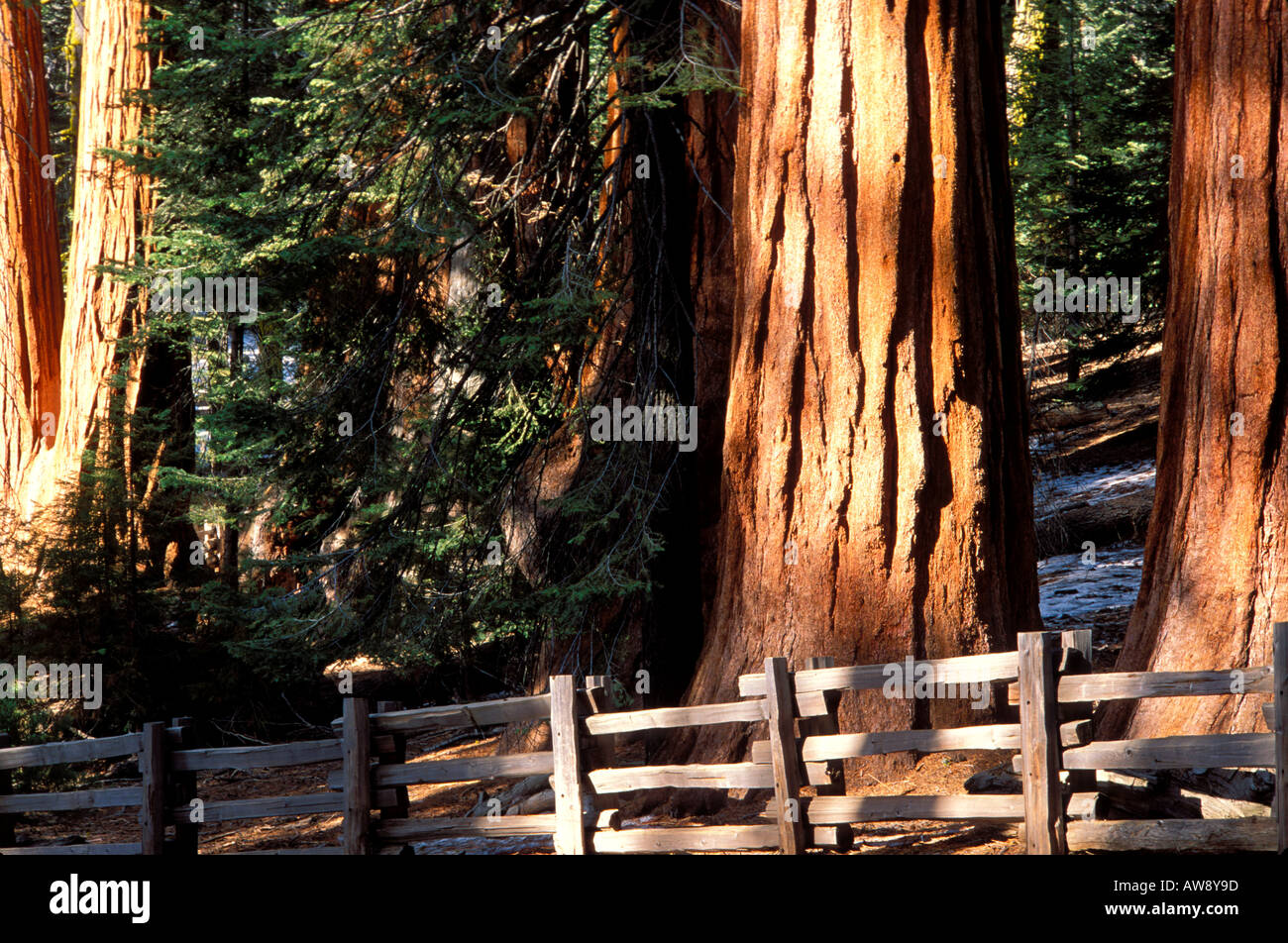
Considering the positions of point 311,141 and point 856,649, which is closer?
point 856,649

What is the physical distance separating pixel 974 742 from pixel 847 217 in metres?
3.62

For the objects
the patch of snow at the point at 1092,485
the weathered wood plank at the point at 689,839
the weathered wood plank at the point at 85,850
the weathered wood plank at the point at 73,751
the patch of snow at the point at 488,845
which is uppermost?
the patch of snow at the point at 1092,485

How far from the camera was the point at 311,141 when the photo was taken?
10.7m

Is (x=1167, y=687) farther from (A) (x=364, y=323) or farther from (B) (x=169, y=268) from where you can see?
(B) (x=169, y=268)

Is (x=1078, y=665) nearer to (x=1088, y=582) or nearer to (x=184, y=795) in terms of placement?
(x=184, y=795)

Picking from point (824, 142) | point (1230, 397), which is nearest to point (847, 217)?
point (824, 142)

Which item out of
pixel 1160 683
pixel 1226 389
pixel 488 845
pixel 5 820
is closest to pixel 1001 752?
pixel 1160 683

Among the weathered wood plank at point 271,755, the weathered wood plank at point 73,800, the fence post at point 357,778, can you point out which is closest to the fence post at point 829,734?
the fence post at point 357,778

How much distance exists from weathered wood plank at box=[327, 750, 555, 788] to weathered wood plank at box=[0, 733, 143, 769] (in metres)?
1.58

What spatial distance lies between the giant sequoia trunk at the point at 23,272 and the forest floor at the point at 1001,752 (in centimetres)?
503

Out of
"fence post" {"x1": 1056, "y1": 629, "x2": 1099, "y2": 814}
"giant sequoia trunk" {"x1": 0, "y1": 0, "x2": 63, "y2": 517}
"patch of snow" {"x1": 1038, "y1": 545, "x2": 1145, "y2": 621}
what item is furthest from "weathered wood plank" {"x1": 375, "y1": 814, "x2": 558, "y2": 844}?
"giant sequoia trunk" {"x1": 0, "y1": 0, "x2": 63, "y2": 517}

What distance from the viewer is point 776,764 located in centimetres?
677

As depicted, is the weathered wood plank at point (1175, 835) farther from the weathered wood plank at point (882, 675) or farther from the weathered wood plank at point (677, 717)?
the weathered wood plank at point (677, 717)

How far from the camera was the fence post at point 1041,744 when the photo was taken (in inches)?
237
